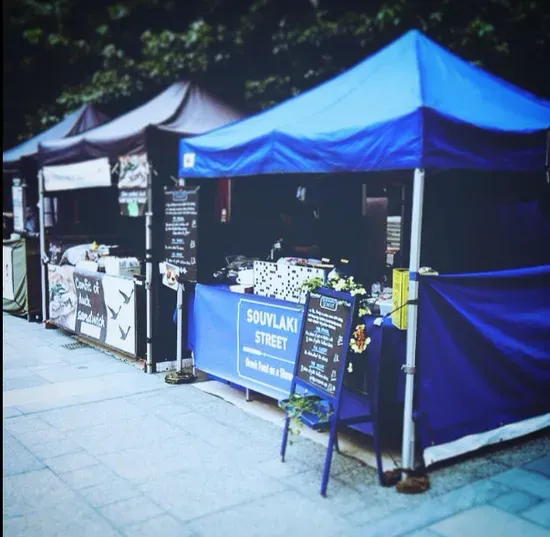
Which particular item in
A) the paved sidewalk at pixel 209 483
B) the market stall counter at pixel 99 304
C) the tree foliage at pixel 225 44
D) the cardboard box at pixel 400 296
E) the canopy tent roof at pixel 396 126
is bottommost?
the paved sidewalk at pixel 209 483

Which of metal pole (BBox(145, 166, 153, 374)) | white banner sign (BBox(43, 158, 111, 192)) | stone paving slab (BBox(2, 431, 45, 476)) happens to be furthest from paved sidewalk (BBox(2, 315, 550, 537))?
white banner sign (BBox(43, 158, 111, 192))

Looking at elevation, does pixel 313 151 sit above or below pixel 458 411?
above

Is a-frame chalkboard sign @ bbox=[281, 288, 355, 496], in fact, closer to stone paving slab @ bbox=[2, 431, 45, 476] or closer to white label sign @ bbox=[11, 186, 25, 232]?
stone paving slab @ bbox=[2, 431, 45, 476]

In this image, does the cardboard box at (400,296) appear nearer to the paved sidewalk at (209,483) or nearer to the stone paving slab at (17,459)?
the paved sidewalk at (209,483)

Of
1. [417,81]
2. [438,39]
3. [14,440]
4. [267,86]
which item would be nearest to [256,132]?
[417,81]

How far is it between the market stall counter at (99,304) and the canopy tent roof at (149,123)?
4.97 ft

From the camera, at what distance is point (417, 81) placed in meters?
4.82

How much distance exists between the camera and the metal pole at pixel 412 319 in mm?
4227

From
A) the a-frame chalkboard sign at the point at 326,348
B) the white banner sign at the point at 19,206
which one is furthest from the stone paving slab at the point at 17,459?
the white banner sign at the point at 19,206

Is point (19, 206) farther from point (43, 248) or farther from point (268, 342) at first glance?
point (268, 342)

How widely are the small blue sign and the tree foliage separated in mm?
4571

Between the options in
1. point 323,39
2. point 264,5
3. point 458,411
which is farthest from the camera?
point 264,5

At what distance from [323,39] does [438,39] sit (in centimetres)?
244

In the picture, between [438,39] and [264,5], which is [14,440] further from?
[264,5]
